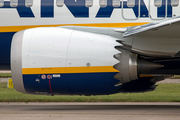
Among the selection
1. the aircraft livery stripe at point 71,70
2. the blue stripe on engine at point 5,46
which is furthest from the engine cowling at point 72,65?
the blue stripe on engine at point 5,46

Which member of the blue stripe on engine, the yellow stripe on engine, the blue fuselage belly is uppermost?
the blue stripe on engine

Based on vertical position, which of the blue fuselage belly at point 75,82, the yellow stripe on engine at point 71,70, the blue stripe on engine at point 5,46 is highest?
the blue stripe on engine at point 5,46

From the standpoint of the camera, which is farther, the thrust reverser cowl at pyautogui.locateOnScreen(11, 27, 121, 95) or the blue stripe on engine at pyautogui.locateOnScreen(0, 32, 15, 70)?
the blue stripe on engine at pyautogui.locateOnScreen(0, 32, 15, 70)

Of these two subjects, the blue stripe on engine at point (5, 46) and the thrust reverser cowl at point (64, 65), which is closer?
the thrust reverser cowl at point (64, 65)

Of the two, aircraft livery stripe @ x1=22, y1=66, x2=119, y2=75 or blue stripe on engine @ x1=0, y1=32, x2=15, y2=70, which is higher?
blue stripe on engine @ x1=0, y1=32, x2=15, y2=70

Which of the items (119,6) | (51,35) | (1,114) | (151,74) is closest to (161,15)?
(119,6)

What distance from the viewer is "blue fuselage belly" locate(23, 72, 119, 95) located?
892cm

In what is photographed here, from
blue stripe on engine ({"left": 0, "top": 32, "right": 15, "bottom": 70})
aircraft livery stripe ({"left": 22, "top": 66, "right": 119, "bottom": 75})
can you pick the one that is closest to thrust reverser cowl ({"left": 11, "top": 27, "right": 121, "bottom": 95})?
aircraft livery stripe ({"left": 22, "top": 66, "right": 119, "bottom": 75})

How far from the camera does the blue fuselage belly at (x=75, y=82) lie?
8.92 metres

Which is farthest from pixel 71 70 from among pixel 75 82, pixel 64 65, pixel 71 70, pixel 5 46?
pixel 5 46

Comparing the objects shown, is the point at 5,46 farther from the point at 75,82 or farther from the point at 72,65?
the point at 75,82

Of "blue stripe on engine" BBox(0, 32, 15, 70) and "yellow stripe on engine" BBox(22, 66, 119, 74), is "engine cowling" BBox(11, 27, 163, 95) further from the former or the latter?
"blue stripe on engine" BBox(0, 32, 15, 70)

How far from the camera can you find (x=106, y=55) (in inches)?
349

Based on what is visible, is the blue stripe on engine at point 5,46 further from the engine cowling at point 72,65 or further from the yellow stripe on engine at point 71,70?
the yellow stripe on engine at point 71,70
